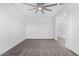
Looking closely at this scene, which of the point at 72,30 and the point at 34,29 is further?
the point at 34,29

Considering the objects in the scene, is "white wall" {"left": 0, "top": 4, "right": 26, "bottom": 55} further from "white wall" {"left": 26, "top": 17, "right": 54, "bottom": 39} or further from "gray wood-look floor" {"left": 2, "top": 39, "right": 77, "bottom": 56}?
"white wall" {"left": 26, "top": 17, "right": 54, "bottom": 39}

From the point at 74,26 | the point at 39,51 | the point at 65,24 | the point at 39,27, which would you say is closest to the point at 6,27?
the point at 39,51

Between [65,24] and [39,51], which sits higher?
[65,24]

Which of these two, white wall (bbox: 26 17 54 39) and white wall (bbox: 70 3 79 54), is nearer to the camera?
white wall (bbox: 70 3 79 54)

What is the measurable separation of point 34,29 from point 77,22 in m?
5.38

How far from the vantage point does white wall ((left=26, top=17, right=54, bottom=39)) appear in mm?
8133

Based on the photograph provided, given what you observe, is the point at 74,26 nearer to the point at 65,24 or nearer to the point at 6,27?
the point at 65,24

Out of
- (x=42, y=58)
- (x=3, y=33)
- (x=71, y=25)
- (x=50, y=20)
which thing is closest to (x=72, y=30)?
(x=71, y=25)

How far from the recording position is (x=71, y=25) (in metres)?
3.58

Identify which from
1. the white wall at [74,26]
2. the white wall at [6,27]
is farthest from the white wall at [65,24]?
the white wall at [6,27]

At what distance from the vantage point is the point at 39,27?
822 centimetres

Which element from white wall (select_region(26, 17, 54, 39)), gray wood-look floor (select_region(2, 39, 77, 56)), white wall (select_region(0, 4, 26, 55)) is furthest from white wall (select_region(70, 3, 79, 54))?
white wall (select_region(26, 17, 54, 39))

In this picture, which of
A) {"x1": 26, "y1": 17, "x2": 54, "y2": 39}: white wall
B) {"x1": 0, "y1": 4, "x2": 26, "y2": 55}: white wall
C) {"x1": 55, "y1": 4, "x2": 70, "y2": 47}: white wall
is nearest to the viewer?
{"x1": 0, "y1": 4, "x2": 26, "y2": 55}: white wall

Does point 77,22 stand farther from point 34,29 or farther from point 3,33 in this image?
point 34,29
